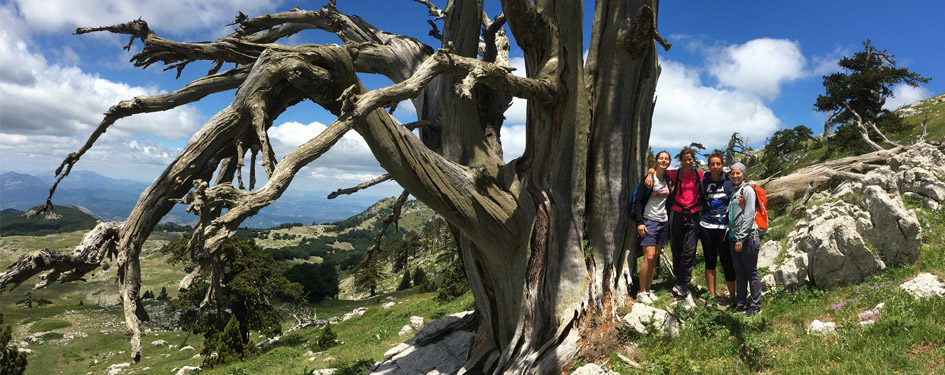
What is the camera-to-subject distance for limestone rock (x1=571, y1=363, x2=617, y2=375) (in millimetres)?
5785

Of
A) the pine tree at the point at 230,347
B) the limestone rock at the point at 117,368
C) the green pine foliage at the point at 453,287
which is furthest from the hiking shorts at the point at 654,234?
the limestone rock at the point at 117,368

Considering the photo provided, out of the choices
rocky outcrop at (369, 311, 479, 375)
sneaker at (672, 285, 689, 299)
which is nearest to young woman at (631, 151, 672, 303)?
sneaker at (672, 285, 689, 299)

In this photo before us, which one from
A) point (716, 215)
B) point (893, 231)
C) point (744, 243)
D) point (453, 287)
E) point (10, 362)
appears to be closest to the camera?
point (744, 243)

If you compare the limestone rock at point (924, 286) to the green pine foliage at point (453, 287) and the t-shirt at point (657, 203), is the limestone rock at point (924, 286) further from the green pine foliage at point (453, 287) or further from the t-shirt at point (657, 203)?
the green pine foliage at point (453, 287)

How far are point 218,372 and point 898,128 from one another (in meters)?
40.8

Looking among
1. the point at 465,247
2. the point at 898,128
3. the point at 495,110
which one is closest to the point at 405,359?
the point at 465,247

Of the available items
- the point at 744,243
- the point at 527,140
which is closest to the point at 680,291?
the point at 744,243

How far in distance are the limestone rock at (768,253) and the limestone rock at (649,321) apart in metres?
3.19

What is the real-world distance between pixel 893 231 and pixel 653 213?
3.63 metres

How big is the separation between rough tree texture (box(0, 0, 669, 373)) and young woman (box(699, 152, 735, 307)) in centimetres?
113

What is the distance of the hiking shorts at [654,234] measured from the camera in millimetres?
6934

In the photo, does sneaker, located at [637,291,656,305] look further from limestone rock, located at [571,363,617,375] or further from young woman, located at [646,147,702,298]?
limestone rock, located at [571,363,617,375]

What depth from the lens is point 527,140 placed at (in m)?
7.20

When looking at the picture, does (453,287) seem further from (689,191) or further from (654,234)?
(689,191)
